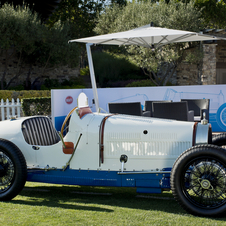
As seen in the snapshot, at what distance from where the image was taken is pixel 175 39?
7.48 meters

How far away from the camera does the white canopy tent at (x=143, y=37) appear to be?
6150mm

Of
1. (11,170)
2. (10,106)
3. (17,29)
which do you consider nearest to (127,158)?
(11,170)

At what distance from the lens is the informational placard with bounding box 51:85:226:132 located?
7.30m

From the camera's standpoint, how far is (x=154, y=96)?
8211 millimetres

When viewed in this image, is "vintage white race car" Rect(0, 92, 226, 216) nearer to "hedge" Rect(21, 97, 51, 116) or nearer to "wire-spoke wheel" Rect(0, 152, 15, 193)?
"wire-spoke wheel" Rect(0, 152, 15, 193)

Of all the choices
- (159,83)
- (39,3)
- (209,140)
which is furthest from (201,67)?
(209,140)

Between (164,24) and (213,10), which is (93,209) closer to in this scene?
(164,24)

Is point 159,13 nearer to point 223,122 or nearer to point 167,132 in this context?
point 223,122

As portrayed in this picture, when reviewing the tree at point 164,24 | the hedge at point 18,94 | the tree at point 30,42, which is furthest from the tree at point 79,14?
the hedge at point 18,94

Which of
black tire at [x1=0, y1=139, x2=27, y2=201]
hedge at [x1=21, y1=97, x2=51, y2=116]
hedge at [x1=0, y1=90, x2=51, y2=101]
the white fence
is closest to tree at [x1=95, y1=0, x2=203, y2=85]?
hedge at [x1=0, y1=90, x2=51, y2=101]

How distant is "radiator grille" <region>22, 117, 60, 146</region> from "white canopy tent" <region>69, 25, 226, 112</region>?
7.65 feet

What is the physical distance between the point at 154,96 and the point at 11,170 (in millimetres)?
5504

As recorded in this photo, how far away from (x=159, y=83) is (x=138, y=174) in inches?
581

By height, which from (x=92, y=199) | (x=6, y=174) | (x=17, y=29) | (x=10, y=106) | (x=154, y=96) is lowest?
(x=92, y=199)
